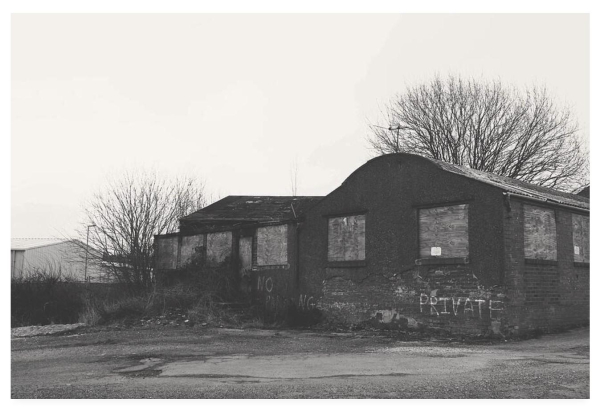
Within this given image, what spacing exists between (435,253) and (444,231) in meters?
0.56

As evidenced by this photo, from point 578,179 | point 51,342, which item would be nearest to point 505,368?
point 51,342

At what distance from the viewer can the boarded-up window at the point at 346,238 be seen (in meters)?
16.0

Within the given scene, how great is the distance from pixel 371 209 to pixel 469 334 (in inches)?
162

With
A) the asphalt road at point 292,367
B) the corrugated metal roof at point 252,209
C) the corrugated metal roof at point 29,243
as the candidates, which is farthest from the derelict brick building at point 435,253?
the corrugated metal roof at point 29,243

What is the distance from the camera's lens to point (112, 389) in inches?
297

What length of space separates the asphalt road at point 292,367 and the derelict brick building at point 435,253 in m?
1.06

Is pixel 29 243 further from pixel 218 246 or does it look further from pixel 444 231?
pixel 444 231

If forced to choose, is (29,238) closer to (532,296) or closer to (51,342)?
→ (51,342)

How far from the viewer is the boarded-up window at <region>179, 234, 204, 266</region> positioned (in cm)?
2106

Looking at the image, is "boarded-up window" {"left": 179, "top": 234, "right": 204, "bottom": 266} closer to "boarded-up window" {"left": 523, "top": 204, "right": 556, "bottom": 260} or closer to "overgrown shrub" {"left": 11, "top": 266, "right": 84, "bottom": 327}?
"overgrown shrub" {"left": 11, "top": 266, "right": 84, "bottom": 327}

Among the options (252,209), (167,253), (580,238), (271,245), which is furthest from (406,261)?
(252,209)

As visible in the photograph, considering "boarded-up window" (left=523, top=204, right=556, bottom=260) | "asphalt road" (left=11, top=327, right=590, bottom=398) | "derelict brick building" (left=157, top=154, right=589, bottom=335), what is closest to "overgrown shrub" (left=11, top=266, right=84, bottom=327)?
"asphalt road" (left=11, top=327, right=590, bottom=398)

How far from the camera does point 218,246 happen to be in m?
20.5

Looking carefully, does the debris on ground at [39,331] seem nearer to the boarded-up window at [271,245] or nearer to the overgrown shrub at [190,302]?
the overgrown shrub at [190,302]
